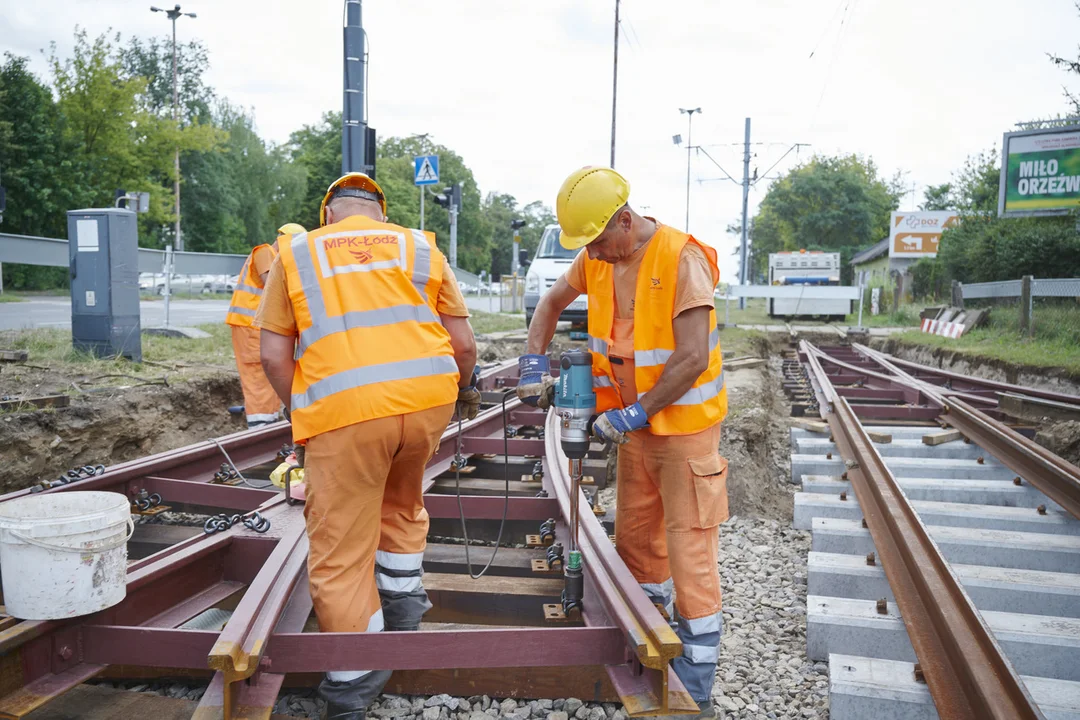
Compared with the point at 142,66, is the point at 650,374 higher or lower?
lower

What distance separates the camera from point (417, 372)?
2.90 metres

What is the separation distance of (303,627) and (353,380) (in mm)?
1107

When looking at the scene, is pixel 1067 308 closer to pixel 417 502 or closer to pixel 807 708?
pixel 807 708

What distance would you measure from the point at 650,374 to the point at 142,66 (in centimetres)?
6210

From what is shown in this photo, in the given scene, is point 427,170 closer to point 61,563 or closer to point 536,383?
point 536,383

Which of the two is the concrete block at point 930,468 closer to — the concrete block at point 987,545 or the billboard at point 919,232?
the concrete block at point 987,545

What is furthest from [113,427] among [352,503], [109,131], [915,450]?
[109,131]

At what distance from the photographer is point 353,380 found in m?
2.78

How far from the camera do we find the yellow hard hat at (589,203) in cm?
314

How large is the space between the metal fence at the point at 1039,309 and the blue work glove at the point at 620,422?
10.5 metres

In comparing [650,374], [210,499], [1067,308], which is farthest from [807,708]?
[1067,308]

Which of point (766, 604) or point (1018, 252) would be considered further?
point (1018, 252)

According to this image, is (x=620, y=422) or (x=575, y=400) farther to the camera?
(x=575, y=400)

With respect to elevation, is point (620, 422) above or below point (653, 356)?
below
